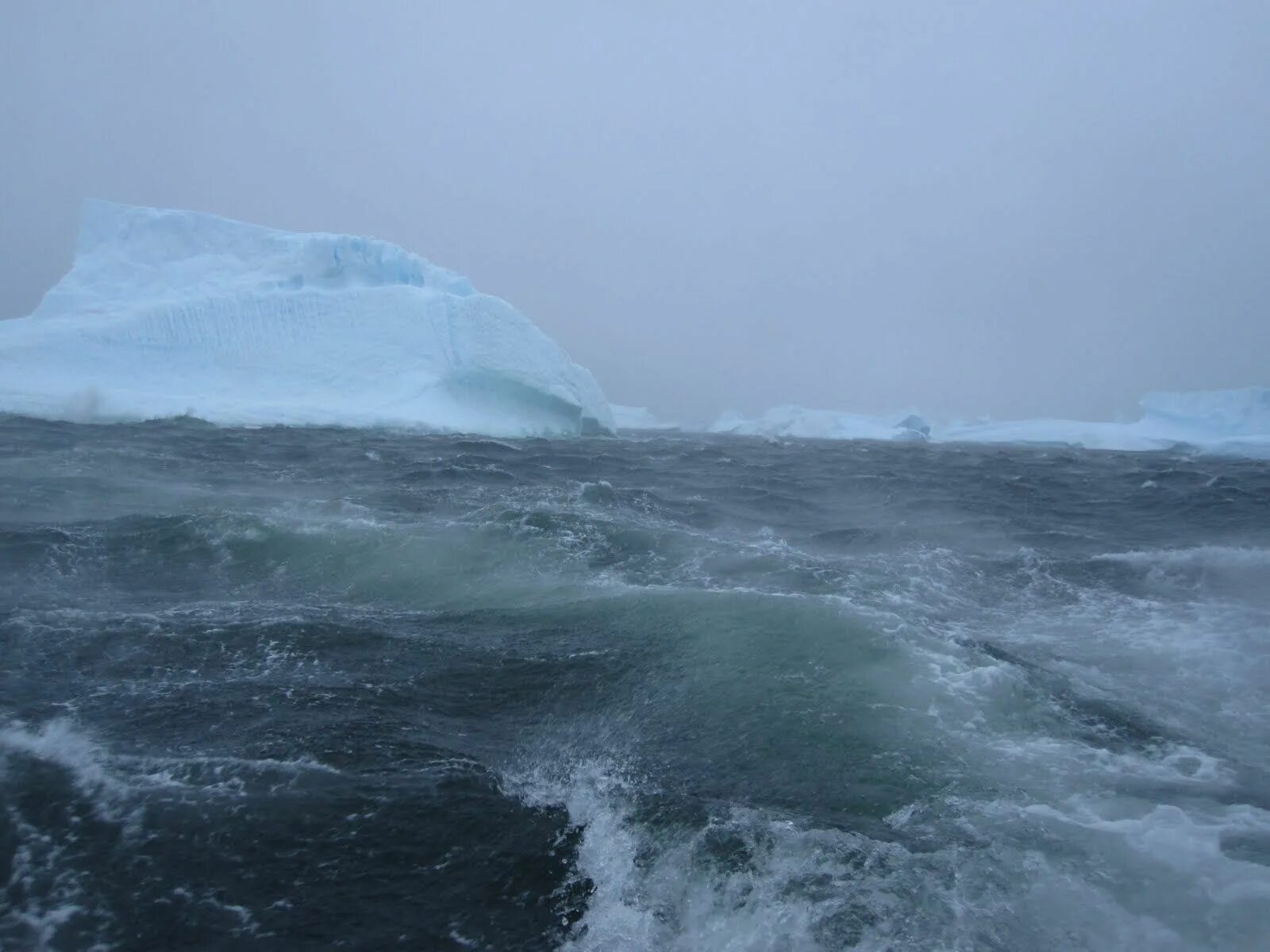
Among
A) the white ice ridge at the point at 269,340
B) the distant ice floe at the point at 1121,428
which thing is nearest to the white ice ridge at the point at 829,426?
the distant ice floe at the point at 1121,428

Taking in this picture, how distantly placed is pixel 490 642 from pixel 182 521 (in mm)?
3661

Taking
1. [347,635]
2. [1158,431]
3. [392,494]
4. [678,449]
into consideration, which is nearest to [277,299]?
[678,449]

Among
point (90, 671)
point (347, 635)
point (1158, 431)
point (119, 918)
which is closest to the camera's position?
point (119, 918)

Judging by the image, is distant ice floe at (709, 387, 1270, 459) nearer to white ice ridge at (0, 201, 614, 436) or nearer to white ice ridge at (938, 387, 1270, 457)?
white ice ridge at (938, 387, 1270, 457)

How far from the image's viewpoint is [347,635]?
472 cm

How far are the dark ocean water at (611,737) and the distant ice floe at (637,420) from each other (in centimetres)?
3656

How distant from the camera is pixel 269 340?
68.4 ft

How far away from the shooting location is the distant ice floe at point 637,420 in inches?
1740

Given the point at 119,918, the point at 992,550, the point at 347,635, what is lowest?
the point at 119,918

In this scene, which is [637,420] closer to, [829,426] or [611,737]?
[829,426]

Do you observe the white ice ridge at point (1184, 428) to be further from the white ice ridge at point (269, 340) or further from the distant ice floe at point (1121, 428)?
the white ice ridge at point (269, 340)

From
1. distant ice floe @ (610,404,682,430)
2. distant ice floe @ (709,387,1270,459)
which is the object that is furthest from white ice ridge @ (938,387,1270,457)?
distant ice floe @ (610,404,682,430)

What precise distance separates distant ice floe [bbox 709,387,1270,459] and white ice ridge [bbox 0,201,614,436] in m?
15.7

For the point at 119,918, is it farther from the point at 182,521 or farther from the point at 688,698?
the point at 182,521
